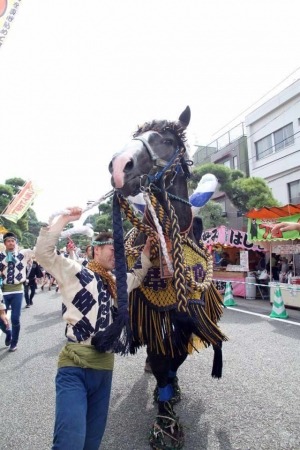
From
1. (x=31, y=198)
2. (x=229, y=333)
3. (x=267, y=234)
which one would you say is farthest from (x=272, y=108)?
(x=229, y=333)

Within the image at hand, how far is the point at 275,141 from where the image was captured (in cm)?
1931

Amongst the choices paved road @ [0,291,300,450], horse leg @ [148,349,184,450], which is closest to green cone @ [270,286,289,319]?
paved road @ [0,291,300,450]

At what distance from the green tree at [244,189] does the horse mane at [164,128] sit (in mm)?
11948

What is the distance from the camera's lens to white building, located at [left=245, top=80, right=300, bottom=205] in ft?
58.0

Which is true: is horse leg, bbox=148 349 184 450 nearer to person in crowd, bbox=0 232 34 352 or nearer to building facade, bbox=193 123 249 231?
person in crowd, bbox=0 232 34 352

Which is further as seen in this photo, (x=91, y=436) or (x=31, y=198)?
(x=31, y=198)

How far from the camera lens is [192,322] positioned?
2.26 m

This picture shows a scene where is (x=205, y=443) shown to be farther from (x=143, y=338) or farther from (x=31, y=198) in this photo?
(x=31, y=198)

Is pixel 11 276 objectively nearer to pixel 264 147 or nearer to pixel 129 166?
pixel 129 166

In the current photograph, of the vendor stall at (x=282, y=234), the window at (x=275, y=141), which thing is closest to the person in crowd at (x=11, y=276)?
the vendor stall at (x=282, y=234)

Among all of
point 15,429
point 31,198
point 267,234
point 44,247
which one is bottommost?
point 15,429

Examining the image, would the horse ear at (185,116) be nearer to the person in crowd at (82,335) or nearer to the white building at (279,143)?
the person in crowd at (82,335)

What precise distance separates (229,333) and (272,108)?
17336 millimetres

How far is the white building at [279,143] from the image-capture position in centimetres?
1767
